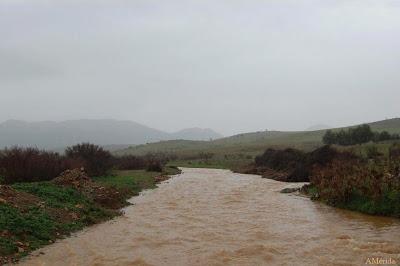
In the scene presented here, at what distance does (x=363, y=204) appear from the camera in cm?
1936

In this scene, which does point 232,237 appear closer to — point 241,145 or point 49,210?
point 49,210

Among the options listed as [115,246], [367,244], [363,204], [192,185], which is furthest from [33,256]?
[192,185]

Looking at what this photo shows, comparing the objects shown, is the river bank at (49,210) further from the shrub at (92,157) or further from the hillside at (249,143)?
the hillside at (249,143)

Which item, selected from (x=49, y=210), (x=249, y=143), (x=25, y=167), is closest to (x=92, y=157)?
(x=25, y=167)

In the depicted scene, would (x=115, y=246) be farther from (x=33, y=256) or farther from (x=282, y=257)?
(x=282, y=257)

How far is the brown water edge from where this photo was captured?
39.8ft

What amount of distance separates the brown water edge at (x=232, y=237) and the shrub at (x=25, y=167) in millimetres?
7365

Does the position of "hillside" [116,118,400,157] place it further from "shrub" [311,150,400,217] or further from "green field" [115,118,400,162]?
"shrub" [311,150,400,217]

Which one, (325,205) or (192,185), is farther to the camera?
(192,185)

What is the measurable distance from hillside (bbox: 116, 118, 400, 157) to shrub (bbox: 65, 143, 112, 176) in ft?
155

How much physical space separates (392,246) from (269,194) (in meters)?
13.8

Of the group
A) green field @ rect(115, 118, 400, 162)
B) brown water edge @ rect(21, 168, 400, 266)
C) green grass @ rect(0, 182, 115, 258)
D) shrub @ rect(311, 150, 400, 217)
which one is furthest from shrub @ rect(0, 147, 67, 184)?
green field @ rect(115, 118, 400, 162)

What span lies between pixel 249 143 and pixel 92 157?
96.6 metres

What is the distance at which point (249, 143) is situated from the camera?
129250mm
